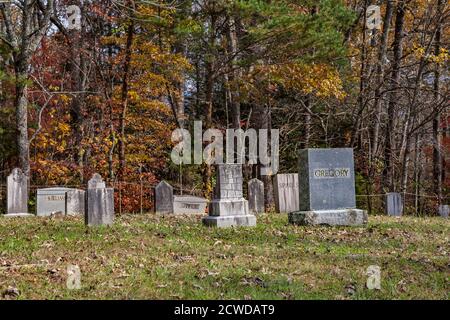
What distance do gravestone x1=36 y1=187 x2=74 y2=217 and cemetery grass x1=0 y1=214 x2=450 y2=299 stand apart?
459 centimetres

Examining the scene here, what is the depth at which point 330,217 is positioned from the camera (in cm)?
1361

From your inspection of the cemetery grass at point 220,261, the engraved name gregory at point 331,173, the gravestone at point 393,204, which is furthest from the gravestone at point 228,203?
the gravestone at point 393,204

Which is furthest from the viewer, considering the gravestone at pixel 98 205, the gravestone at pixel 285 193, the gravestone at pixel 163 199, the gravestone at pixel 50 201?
the gravestone at pixel 285 193

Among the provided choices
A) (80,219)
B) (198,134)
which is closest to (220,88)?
(198,134)

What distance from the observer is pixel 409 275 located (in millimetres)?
7547

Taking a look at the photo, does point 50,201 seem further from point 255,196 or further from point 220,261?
point 220,261

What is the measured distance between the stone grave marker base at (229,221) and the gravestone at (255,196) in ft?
17.0

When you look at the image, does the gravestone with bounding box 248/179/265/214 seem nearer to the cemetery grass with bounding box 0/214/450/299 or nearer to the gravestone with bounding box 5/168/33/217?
the cemetery grass with bounding box 0/214/450/299

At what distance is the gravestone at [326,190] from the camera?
13609mm

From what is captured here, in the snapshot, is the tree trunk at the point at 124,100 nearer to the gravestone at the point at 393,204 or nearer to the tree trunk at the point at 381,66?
the tree trunk at the point at 381,66

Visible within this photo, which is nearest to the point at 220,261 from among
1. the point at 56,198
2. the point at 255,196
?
the point at 56,198

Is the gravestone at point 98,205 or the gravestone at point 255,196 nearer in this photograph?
the gravestone at point 98,205

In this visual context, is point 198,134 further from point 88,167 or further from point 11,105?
point 11,105

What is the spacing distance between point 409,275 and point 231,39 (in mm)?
14978
